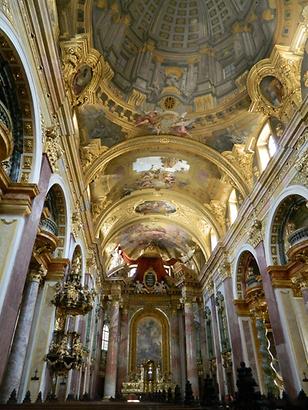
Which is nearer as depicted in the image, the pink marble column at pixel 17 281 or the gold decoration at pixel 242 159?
the pink marble column at pixel 17 281

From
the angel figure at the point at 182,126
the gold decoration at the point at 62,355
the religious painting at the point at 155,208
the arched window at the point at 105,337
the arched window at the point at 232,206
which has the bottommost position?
the gold decoration at the point at 62,355

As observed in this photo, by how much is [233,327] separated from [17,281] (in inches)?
457

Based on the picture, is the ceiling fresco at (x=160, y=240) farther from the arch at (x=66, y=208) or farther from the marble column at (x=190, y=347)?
the arch at (x=66, y=208)

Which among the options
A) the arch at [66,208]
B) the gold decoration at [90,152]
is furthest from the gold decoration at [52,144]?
the gold decoration at [90,152]

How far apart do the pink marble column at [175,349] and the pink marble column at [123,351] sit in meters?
3.38

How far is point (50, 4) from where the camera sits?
873cm

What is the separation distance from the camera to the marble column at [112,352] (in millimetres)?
19328

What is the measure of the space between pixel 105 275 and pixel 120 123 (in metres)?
12.8

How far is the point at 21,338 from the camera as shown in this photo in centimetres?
823

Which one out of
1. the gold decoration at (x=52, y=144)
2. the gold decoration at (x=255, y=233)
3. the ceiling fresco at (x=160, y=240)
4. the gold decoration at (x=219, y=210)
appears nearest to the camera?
the gold decoration at (x=52, y=144)

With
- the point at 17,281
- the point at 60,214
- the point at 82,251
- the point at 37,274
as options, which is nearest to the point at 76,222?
the point at 60,214

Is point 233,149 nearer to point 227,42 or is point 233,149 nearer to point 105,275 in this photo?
point 227,42

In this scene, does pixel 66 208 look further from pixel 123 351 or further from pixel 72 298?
pixel 123 351

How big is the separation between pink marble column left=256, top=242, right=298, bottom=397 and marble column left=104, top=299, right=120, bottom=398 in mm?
12770
